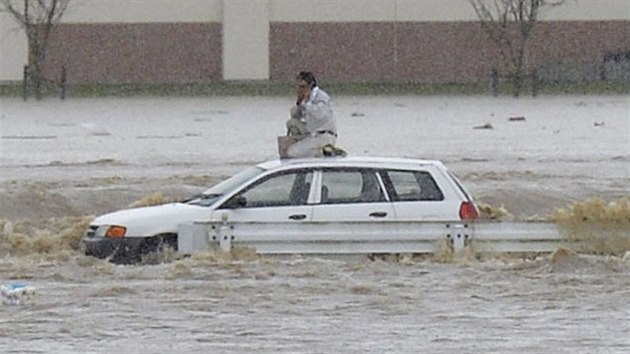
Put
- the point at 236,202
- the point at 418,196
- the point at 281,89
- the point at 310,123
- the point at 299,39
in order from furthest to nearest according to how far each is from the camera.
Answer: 1. the point at 299,39
2. the point at 281,89
3. the point at 310,123
4. the point at 418,196
5. the point at 236,202

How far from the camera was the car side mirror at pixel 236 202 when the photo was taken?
1727 cm

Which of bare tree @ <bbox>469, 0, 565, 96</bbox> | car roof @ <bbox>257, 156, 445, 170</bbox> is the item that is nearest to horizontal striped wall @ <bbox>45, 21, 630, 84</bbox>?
bare tree @ <bbox>469, 0, 565, 96</bbox>

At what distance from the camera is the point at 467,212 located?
1739cm

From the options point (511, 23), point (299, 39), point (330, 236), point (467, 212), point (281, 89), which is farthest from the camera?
point (299, 39)

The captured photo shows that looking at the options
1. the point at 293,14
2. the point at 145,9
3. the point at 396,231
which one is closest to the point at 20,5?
the point at 145,9

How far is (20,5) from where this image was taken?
2594 inches

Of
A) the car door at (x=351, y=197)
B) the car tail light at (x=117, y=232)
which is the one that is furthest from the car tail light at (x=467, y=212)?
the car tail light at (x=117, y=232)

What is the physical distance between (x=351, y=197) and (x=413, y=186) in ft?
2.22

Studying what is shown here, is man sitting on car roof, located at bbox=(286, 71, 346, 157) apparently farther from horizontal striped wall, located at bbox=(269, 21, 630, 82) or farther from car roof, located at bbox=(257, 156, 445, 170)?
horizontal striped wall, located at bbox=(269, 21, 630, 82)

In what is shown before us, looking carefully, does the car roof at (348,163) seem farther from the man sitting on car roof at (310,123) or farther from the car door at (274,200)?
the man sitting on car roof at (310,123)

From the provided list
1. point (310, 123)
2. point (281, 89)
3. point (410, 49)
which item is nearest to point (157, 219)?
point (310, 123)

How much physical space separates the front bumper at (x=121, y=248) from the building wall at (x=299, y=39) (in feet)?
164

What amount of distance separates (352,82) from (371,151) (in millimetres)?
A: 34167

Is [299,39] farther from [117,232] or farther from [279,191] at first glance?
[117,232]
